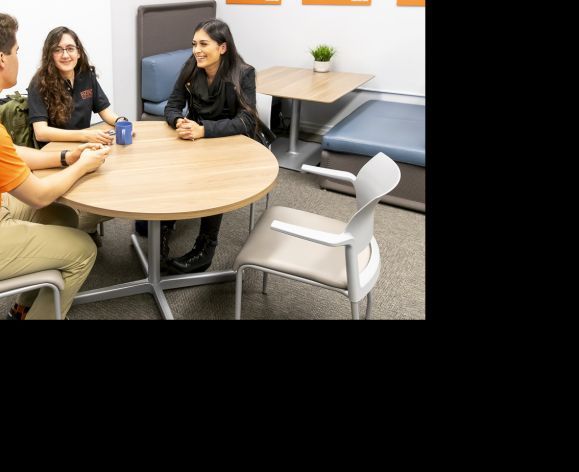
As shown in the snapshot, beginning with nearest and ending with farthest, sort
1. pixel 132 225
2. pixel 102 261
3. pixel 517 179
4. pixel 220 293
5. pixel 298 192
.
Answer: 1. pixel 517 179
2. pixel 220 293
3. pixel 102 261
4. pixel 132 225
5. pixel 298 192

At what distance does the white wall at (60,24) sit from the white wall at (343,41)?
134 cm

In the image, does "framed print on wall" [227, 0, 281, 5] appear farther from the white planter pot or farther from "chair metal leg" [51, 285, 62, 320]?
"chair metal leg" [51, 285, 62, 320]

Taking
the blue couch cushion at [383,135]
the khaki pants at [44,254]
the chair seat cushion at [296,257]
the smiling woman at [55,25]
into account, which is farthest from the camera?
the blue couch cushion at [383,135]

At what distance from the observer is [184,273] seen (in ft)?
7.81

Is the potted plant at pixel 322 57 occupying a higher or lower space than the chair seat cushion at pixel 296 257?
higher

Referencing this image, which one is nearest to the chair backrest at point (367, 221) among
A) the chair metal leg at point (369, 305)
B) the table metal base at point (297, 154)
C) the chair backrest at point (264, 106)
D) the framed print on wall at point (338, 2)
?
the chair metal leg at point (369, 305)

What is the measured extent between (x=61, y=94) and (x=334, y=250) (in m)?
1.38

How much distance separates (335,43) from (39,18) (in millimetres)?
2234

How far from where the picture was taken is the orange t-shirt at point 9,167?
136 cm

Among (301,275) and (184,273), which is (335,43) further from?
(301,275)

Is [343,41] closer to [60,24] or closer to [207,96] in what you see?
[60,24]

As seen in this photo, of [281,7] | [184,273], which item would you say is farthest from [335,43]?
[184,273]

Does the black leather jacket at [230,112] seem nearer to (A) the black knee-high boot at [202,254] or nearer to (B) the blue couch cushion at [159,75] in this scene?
(A) the black knee-high boot at [202,254]

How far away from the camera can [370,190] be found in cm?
Answer: 180
